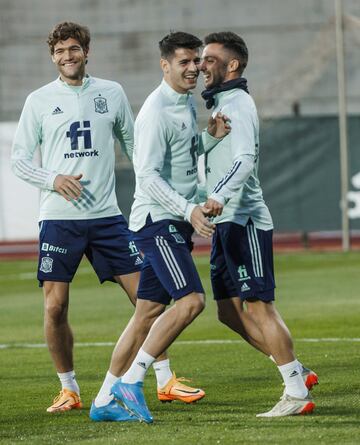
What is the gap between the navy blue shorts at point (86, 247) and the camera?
878 cm

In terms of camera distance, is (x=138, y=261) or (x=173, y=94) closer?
(x=173, y=94)

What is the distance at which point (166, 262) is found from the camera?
26.0ft

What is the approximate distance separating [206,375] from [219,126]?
8.24 ft

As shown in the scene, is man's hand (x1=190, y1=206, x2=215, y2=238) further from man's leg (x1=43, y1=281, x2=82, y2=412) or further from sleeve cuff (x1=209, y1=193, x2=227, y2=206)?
man's leg (x1=43, y1=281, x2=82, y2=412)

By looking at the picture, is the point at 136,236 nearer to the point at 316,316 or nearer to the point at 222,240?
the point at 222,240

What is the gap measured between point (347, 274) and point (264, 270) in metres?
11.5

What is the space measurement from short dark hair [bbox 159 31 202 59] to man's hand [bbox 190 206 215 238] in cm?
98

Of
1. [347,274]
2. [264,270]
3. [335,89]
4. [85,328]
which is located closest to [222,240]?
[264,270]

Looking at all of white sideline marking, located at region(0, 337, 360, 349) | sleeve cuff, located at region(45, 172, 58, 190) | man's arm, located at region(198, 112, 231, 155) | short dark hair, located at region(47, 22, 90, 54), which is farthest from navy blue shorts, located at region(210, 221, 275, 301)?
white sideline marking, located at region(0, 337, 360, 349)

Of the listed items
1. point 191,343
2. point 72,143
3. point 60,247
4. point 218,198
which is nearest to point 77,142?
point 72,143

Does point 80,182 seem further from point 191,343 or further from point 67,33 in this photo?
point 191,343

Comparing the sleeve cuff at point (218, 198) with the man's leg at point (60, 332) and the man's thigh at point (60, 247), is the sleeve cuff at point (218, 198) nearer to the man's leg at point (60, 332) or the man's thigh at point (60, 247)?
the man's thigh at point (60, 247)

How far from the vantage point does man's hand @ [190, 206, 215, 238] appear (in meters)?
7.53

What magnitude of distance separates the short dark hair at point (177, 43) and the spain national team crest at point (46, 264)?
1.60 metres
